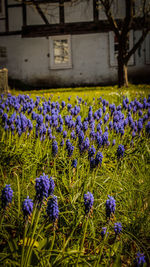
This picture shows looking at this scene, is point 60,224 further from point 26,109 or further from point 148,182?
point 26,109

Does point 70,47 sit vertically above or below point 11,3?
below

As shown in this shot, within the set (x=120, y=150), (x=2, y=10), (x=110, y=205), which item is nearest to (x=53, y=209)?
(x=110, y=205)

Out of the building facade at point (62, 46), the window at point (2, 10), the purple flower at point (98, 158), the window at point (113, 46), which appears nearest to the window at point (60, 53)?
the building facade at point (62, 46)

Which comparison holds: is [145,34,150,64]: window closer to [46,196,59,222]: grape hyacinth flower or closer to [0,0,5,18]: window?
[0,0,5,18]: window

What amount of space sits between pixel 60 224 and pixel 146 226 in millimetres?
514

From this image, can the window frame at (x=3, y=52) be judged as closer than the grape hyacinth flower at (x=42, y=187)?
No

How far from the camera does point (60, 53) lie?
54.7 ft

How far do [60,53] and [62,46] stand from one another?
16.7 inches

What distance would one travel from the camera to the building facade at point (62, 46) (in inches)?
583

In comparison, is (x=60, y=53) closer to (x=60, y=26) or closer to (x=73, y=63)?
(x=73, y=63)

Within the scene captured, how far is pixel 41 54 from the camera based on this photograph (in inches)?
639

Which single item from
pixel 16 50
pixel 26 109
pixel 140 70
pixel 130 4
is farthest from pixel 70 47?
pixel 26 109

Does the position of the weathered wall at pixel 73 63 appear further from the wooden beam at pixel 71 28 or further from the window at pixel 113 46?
the wooden beam at pixel 71 28

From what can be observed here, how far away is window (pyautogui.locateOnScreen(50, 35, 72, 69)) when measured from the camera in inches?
639
